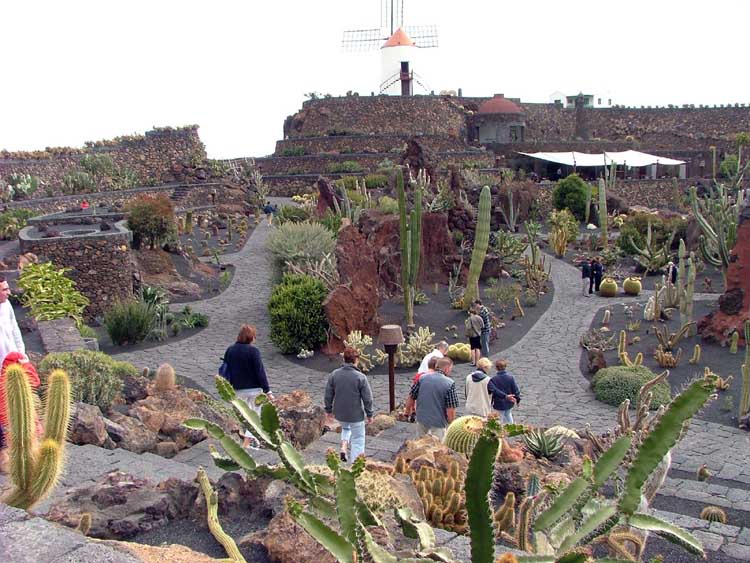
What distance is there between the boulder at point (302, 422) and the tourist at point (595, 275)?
12.0 meters

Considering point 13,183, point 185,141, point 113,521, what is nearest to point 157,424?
point 113,521

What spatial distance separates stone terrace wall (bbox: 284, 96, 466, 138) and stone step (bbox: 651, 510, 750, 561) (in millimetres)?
42414

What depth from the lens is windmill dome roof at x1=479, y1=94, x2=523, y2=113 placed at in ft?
159

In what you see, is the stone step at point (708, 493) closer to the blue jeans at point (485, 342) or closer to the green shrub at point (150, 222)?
the blue jeans at point (485, 342)

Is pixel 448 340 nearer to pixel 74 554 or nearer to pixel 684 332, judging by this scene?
pixel 684 332

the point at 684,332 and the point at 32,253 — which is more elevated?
the point at 32,253

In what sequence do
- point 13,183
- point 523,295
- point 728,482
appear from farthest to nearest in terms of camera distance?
point 13,183
point 523,295
point 728,482

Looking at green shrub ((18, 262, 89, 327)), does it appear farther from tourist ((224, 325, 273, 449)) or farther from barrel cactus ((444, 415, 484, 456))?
barrel cactus ((444, 415, 484, 456))

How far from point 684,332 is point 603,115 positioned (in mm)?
42630

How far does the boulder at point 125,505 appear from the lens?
4.25 m

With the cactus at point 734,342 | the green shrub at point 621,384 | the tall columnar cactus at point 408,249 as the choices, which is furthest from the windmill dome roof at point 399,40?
the green shrub at point 621,384

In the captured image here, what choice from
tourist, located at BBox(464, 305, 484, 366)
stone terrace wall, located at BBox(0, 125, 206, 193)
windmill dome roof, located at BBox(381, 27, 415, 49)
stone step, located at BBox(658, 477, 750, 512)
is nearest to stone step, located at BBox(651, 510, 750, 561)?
stone step, located at BBox(658, 477, 750, 512)

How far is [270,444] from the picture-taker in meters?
3.91

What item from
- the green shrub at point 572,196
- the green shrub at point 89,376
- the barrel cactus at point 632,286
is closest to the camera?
the green shrub at point 89,376
